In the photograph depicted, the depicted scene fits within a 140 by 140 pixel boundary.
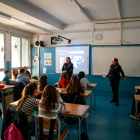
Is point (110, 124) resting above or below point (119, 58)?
below

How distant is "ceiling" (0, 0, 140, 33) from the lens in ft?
14.5

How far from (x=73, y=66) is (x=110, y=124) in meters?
3.78

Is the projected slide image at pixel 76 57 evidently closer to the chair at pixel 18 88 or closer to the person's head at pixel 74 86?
the chair at pixel 18 88

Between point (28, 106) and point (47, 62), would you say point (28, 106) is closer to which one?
point (28, 106)

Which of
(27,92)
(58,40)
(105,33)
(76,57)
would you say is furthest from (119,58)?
(27,92)

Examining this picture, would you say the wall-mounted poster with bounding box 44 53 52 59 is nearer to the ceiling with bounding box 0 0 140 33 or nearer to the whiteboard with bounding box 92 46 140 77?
the ceiling with bounding box 0 0 140 33

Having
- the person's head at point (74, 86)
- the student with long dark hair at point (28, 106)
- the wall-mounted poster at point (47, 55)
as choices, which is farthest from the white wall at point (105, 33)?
the student with long dark hair at point (28, 106)

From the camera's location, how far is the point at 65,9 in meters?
5.11

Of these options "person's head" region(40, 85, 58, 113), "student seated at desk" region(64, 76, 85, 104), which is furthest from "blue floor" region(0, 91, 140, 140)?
"person's head" region(40, 85, 58, 113)

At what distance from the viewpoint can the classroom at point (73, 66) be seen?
2.33m

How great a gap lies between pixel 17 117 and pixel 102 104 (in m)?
3.78

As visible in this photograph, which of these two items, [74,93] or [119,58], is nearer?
[74,93]

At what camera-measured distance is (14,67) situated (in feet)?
22.6

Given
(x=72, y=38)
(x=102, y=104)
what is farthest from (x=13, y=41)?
(x=102, y=104)
